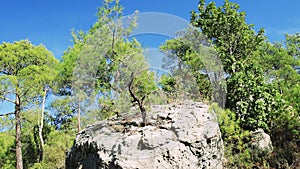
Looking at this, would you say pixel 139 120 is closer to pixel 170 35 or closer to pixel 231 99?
pixel 170 35

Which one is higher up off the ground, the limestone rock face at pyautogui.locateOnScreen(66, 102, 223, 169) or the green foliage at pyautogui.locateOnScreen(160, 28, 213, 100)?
the green foliage at pyautogui.locateOnScreen(160, 28, 213, 100)

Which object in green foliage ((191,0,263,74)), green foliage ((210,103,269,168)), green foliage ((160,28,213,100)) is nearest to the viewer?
green foliage ((160,28,213,100))

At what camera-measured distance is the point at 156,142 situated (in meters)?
3.59

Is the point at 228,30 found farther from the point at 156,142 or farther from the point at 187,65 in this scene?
the point at 156,142

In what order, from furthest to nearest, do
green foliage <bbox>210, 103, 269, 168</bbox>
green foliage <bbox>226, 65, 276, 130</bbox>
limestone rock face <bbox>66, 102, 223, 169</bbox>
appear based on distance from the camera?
green foliage <bbox>226, 65, 276, 130</bbox> → green foliage <bbox>210, 103, 269, 168</bbox> → limestone rock face <bbox>66, 102, 223, 169</bbox>

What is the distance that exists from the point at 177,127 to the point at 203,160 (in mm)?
425

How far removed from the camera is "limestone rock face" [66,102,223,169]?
137 inches

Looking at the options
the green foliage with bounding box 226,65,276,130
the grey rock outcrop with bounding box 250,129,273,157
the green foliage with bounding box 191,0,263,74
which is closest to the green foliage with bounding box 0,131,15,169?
the green foliage with bounding box 191,0,263,74

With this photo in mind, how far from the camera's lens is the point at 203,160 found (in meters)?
3.76

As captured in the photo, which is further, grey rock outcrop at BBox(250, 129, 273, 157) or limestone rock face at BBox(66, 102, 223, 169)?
grey rock outcrop at BBox(250, 129, 273, 157)

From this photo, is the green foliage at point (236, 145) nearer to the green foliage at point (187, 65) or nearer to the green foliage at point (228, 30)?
the green foliage at point (187, 65)

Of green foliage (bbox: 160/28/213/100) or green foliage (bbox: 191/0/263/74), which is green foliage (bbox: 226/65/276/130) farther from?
green foliage (bbox: 160/28/213/100)

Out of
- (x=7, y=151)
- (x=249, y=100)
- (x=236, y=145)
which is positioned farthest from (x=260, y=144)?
(x=7, y=151)

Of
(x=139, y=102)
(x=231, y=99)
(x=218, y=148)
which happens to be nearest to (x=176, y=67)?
(x=139, y=102)
